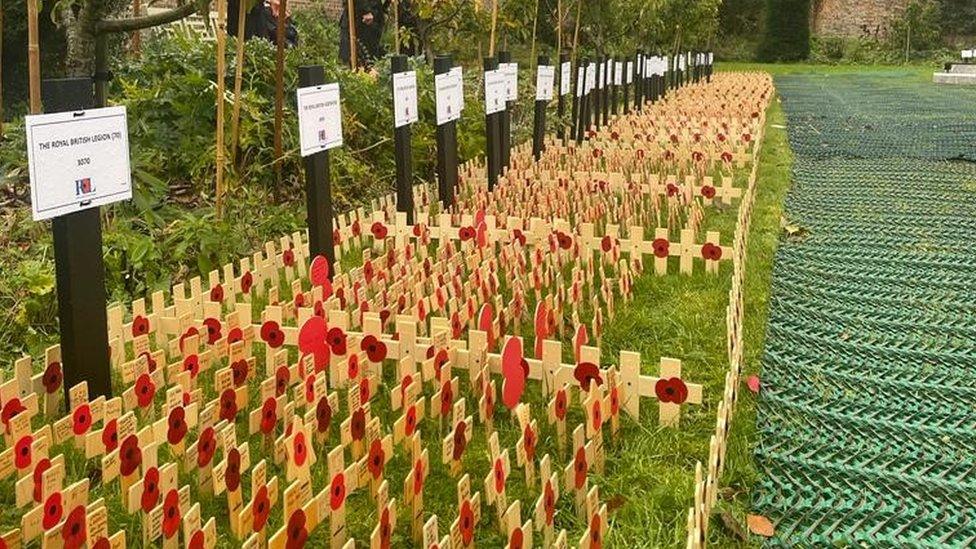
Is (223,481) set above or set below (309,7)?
below

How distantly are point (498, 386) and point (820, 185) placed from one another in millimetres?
5177

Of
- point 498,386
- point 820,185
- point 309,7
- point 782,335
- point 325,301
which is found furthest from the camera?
point 309,7

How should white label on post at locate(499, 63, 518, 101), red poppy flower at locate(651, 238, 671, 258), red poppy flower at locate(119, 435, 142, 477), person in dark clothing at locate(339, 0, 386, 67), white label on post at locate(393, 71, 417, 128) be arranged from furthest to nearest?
1. person in dark clothing at locate(339, 0, 386, 67)
2. white label on post at locate(499, 63, 518, 101)
3. white label on post at locate(393, 71, 417, 128)
4. red poppy flower at locate(651, 238, 671, 258)
5. red poppy flower at locate(119, 435, 142, 477)

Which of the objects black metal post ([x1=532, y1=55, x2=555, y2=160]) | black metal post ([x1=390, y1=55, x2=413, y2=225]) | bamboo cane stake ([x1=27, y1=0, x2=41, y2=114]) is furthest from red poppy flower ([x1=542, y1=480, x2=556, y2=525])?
black metal post ([x1=532, y1=55, x2=555, y2=160])

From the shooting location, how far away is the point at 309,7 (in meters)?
15.6

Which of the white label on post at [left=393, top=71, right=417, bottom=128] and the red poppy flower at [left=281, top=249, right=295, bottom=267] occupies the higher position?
the white label on post at [left=393, top=71, right=417, bottom=128]

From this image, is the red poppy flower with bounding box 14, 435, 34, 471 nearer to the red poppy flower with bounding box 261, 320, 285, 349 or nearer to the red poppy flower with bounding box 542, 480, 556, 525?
the red poppy flower with bounding box 261, 320, 285, 349

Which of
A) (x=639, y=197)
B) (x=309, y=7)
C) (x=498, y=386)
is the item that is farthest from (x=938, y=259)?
(x=309, y=7)

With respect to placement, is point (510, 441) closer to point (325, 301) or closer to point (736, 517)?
point (736, 517)

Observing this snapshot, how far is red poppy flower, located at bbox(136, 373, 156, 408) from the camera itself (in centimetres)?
271

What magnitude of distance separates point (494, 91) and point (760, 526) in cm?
396

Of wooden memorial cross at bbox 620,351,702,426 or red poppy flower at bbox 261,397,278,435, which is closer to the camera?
red poppy flower at bbox 261,397,278,435

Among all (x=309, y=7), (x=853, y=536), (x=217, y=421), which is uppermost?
(x=309, y=7)

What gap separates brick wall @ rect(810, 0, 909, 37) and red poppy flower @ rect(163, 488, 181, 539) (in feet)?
119
